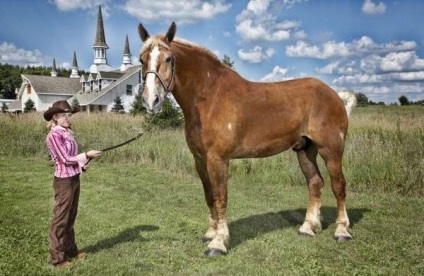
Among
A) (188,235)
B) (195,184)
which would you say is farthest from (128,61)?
(188,235)

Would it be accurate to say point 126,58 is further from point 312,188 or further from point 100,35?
point 312,188

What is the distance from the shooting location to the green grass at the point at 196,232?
4.43 m

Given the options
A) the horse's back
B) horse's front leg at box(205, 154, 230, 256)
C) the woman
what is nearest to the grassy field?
horse's front leg at box(205, 154, 230, 256)

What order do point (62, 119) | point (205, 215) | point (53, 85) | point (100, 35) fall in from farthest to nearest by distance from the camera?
point (100, 35) → point (53, 85) → point (205, 215) → point (62, 119)

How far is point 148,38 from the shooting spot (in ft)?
14.1

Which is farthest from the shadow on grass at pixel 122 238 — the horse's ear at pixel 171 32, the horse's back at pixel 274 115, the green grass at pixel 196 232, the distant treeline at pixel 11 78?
the distant treeline at pixel 11 78

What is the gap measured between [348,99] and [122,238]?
3.88 metres

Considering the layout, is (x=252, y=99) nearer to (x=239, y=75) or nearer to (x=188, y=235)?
(x=239, y=75)

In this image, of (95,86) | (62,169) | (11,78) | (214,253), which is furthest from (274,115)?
(11,78)

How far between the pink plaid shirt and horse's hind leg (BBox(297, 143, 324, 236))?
312cm

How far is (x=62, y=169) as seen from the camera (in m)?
4.21

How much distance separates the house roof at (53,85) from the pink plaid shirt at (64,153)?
45657 mm

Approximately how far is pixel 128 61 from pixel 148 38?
167ft

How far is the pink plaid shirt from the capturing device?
4.13 metres
